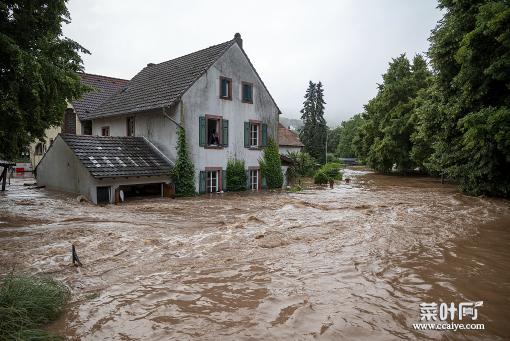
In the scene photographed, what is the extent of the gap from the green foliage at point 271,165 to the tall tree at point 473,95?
9.29 metres

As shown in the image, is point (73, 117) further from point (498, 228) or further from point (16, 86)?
point (498, 228)

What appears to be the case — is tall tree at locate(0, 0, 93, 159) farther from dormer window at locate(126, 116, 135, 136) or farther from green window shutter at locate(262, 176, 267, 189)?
green window shutter at locate(262, 176, 267, 189)

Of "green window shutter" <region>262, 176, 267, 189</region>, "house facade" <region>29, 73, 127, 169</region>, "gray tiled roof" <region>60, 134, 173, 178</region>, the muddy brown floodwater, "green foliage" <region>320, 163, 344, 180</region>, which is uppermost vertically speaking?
"house facade" <region>29, 73, 127, 169</region>

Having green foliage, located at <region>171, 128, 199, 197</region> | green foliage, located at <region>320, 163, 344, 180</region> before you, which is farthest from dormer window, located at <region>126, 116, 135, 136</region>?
green foliage, located at <region>320, 163, 344, 180</region>

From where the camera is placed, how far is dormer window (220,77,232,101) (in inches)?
780

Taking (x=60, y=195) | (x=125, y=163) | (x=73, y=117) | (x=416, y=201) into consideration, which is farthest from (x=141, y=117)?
(x=416, y=201)

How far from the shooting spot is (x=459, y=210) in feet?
47.7

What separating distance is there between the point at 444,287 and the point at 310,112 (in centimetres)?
5448

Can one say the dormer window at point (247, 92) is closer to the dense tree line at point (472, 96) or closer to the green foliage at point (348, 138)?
the dense tree line at point (472, 96)

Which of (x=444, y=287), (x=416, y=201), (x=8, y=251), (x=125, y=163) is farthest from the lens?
(x=416, y=201)
